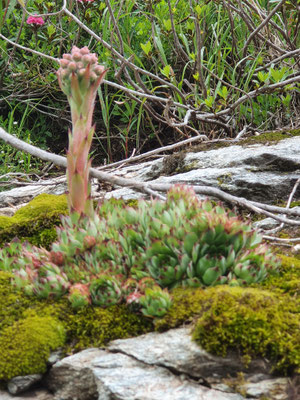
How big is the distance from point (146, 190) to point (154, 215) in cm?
65

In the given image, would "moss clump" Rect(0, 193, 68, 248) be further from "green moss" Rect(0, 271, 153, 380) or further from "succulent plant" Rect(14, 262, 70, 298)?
"green moss" Rect(0, 271, 153, 380)

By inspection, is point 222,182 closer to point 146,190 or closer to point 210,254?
point 146,190

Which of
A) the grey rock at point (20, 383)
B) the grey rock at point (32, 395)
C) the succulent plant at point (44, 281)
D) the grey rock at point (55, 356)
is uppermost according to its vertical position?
the succulent plant at point (44, 281)

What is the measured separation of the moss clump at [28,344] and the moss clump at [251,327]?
670mm

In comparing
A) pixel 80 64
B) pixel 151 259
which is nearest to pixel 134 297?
pixel 151 259

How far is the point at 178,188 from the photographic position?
3172mm

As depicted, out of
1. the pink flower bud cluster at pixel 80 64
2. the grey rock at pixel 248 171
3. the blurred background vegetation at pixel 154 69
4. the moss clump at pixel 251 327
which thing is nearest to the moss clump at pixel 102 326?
the moss clump at pixel 251 327

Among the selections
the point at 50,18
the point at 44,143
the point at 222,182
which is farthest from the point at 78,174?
the point at 50,18

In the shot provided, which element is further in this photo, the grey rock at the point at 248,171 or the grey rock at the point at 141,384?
the grey rock at the point at 248,171

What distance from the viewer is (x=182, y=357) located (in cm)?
230

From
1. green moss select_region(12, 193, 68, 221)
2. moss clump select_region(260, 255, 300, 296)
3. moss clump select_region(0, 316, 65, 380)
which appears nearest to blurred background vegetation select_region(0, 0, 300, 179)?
green moss select_region(12, 193, 68, 221)

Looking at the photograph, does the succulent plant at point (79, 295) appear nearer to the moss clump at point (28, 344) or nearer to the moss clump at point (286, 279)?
the moss clump at point (28, 344)

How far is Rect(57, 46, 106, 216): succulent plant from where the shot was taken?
2.99 metres

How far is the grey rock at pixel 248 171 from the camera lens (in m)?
4.33
